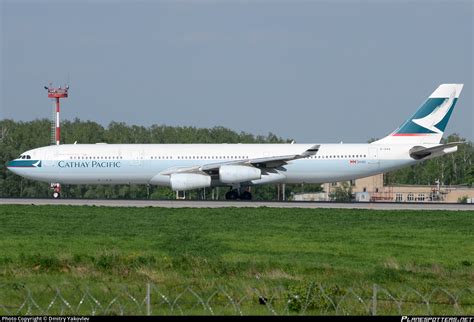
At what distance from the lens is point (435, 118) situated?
57844mm

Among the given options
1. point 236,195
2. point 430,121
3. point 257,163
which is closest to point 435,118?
point 430,121

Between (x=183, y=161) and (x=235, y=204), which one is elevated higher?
(x=183, y=161)

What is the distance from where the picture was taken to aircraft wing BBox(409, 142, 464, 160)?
5456cm

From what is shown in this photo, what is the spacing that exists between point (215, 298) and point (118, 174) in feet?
124

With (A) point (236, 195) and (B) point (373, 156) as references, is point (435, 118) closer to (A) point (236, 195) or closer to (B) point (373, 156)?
(B) point (373, 156)

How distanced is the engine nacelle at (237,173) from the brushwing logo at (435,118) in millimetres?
10523

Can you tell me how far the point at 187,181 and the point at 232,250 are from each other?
25299mm

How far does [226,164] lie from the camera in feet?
178

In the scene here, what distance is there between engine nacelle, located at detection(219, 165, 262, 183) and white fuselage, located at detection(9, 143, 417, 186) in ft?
3.15

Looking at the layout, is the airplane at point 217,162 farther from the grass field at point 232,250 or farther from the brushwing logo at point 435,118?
the grass field at point 232,250

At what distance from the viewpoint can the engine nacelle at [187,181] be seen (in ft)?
175

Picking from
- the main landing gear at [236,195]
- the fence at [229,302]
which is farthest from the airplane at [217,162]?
the fence at [229,302]

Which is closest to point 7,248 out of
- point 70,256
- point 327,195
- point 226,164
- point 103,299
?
point 70,256

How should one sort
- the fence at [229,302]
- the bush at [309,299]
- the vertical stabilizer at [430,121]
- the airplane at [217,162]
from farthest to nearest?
the vertical stabilizer at [430,121], the airplane at [217,162], the bush at [309,299], the fence at [229,302]
